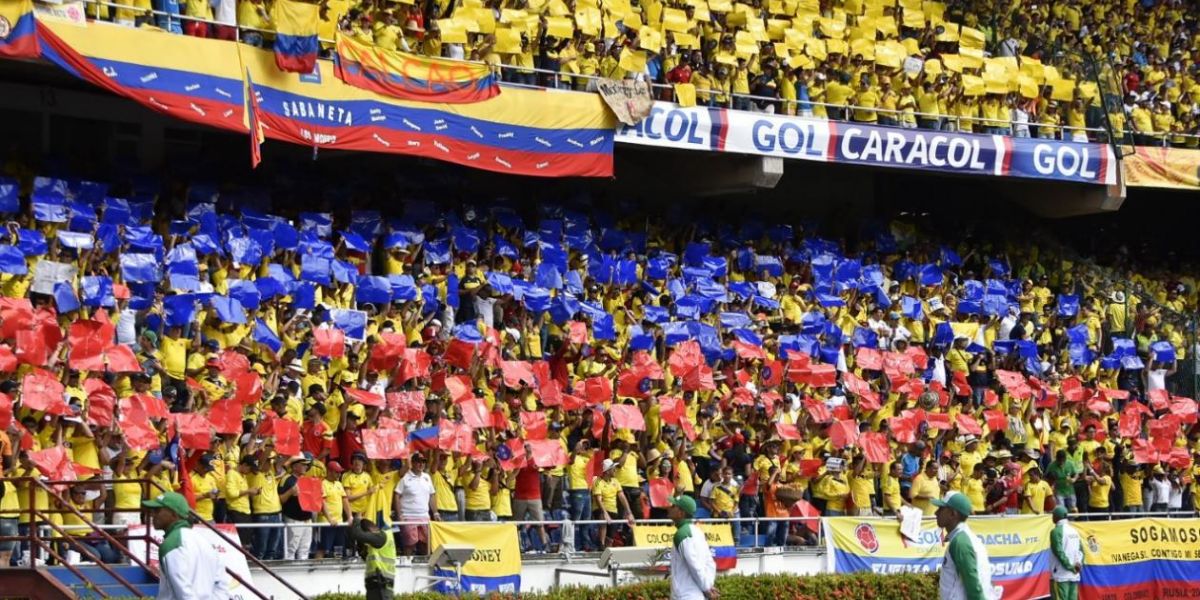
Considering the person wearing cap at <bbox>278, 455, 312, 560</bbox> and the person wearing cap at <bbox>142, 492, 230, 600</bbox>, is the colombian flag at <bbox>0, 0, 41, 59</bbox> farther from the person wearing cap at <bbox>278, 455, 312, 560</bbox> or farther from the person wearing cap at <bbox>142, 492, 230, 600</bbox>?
the person wearing cap at <bbox>142, 492, 230, 600</bbox>

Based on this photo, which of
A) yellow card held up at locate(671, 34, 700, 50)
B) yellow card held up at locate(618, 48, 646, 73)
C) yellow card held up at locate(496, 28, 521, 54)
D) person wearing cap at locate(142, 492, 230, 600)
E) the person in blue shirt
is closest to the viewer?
person wearing cap at locate(142, 492, 230, 600)

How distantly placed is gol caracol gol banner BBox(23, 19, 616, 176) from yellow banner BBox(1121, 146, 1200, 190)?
1062cm

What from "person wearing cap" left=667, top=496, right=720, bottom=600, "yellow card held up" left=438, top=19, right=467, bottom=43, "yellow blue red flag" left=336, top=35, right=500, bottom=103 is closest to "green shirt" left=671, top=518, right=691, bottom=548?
→ "person wearing cap" left=667, top=496, right=720, bottom=600

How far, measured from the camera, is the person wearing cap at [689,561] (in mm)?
14969

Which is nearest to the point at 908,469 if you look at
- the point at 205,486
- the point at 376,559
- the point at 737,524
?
the point at 737,524

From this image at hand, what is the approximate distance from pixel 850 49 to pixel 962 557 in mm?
19874

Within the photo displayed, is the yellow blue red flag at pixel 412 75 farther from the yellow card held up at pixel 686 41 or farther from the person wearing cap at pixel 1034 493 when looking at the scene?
the person wearing cap at pixel 1034 493

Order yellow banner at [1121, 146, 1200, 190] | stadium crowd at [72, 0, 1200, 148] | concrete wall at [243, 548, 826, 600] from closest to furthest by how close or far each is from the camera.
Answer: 1. concrete wall at [243, 548, 826, 600]
2. stadium crowd at [72, 0, 1200, 148]
3. yellow banner at [1121, 146, 1200, 190]

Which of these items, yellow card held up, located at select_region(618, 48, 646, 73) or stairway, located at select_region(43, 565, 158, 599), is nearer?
stairway, located at select_region(43, 565, 158, 599)

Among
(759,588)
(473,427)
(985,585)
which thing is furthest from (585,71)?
(985,585)

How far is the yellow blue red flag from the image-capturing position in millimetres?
25219

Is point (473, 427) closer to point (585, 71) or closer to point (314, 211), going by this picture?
point (314, 211)

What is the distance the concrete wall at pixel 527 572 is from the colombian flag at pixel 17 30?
6.67 metres

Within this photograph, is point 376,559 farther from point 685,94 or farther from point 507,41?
point 685,94
